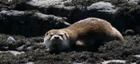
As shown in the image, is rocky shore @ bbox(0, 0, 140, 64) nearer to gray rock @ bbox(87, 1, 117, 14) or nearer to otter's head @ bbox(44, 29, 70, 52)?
gray rock @ bbox(87, 1, 117, 14)

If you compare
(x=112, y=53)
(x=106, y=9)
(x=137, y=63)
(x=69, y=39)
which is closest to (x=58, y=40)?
(x=69, y=39)

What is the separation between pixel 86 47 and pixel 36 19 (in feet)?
12.7

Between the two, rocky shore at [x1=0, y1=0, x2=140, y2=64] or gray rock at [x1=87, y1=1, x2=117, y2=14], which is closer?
rocky shore at [x1=0, y1=0, x2=140, y2=64]

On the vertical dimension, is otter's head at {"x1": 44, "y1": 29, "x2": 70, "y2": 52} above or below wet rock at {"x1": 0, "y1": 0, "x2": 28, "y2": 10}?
above

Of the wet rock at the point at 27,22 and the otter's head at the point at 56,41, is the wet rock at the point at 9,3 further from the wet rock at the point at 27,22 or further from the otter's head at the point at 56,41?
the otter's head at the point at 56,41

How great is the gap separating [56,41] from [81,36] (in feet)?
3.25

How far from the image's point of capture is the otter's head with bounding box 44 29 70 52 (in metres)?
14.1

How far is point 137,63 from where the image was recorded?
12281mm

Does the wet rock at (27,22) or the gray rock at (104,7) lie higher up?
the gray rock at (104,7)

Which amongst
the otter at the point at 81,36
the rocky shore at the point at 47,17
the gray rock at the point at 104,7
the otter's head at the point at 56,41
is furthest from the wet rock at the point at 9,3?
the otter's head at the point at 56,41

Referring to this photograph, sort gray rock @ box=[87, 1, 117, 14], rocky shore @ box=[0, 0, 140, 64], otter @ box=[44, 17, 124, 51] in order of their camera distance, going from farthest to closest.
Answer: gray rock @ box=[87, 1, 117, 14] < rocky shore @ box=[0, 0, 140, 64] < otter @ box=[44, 17, 124, 51]

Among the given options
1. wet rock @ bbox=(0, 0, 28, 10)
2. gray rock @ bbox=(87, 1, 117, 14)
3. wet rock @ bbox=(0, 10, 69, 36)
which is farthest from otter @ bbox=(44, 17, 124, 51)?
wet rock @ bbox=(0, 0, 28, 10)

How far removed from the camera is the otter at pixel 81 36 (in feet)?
46.6

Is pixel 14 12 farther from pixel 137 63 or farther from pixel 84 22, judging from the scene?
pixel 137 63
